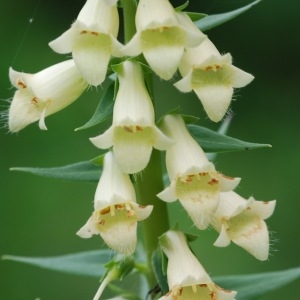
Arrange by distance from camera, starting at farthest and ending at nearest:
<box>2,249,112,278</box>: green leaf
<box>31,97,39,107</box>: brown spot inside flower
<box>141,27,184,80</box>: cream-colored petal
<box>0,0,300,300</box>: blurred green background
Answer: <box>0,0,300,300</box>: blurred green background < <box>2,249,112,278</box>: green leaf < <box>31,97,39,107</box>: brown spot inside flower < <box>141,27,184,80</box>: cream-colored petal

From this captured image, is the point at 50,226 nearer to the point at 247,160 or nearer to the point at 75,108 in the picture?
the point at 75,108

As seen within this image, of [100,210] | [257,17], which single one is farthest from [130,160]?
[257,17]

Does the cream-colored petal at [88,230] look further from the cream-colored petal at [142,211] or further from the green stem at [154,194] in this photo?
the green stem at [154,194]

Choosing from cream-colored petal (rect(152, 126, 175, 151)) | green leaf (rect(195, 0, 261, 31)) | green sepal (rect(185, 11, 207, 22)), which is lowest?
cream-colored petal (rect(152, 126, 175, 151))

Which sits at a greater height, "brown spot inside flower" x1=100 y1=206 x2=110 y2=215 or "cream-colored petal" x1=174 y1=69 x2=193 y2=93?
"cream-colored petal" x1=174 y1=69 x2=193 y2=93

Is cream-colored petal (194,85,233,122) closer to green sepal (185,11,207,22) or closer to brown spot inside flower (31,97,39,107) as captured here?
green sepal (185,11,207,22)

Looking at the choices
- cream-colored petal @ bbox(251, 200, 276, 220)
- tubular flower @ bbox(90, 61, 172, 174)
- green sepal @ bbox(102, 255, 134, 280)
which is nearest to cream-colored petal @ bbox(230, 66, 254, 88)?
tubular flower @ bbox(90, 61, 172, 174)

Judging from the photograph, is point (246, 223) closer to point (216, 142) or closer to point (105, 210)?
point (216, 142)

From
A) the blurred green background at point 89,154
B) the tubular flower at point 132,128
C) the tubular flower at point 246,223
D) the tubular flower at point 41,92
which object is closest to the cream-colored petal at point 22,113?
the tubular flower at point 41,92
